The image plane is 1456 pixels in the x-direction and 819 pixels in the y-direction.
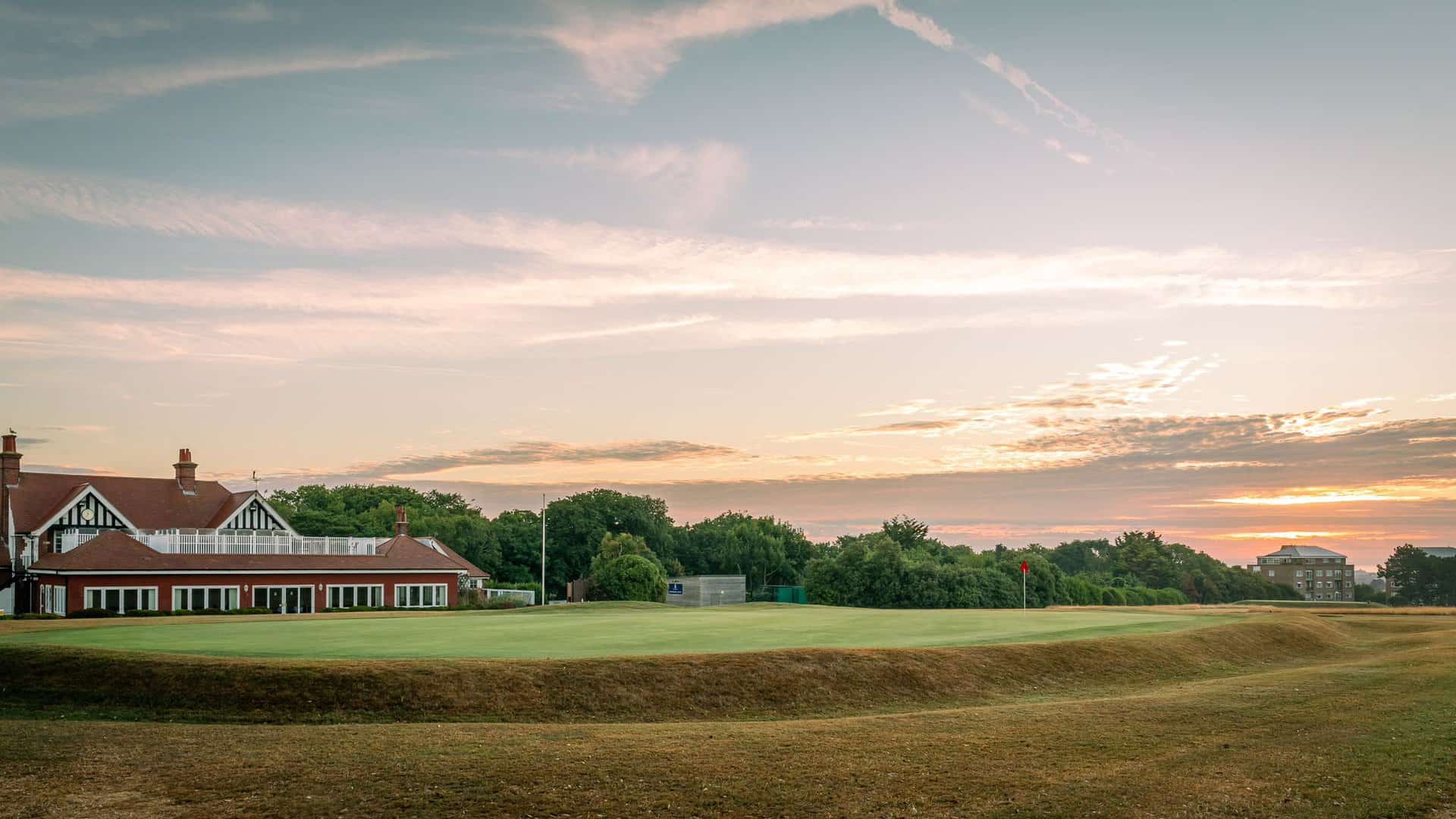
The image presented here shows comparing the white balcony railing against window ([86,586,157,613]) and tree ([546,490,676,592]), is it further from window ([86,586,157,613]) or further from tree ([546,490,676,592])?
tree ([546,490,676,592])

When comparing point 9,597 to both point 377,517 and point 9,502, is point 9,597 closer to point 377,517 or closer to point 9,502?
point 9,502

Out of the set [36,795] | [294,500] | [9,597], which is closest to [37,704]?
[36,795]

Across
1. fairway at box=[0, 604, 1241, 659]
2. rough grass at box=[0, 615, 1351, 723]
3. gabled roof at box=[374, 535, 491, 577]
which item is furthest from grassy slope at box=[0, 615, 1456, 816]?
gabled roof at box=[374, 535, 491, 577]

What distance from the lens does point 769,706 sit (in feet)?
75.2

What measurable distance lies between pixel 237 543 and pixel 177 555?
4.22m

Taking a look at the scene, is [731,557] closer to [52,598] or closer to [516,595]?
[516,595]

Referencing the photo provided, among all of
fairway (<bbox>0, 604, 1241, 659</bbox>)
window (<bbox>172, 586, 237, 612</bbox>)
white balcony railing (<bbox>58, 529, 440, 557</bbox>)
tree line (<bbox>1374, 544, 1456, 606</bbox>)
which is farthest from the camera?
tree line (<bbox>1374, 544, 1456, 606</bbox>)

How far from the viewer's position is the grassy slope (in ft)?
46.9

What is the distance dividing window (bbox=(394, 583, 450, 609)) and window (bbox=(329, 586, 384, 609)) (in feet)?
3.57

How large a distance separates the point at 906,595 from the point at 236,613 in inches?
2183

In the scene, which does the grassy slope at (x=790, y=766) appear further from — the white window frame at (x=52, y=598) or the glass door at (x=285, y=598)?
the glass door at (x=285, y=598)

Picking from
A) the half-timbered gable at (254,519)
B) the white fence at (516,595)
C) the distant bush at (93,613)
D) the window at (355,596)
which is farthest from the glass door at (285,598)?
the white fence at (516,595)

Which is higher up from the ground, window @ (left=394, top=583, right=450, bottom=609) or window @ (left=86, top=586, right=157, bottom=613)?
window @ (left=86, top=586, right=157, bottom=613)

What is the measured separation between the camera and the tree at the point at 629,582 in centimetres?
8144
